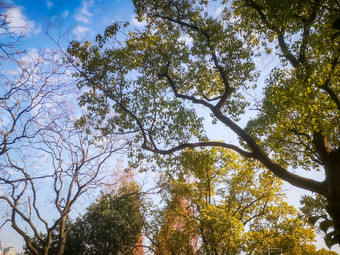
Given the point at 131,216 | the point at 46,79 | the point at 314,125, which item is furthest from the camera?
the point at 131,216

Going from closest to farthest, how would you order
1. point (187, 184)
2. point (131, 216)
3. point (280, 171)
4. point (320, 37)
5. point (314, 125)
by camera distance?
1. point (320, 37)
2. point (314, 125)
3. point (280, 171)
4. point (187, 184)
5. point (131, 216)

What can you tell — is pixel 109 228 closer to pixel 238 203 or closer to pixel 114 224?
pixel 114 224

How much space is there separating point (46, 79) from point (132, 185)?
9.87 metres

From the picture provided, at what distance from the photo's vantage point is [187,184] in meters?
12.2

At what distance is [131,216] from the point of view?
14.8 meters

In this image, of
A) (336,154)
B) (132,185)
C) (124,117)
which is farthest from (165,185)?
(336,154)

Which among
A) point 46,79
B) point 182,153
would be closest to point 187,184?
point 182,153

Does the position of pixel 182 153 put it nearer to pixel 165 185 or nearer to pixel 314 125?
pixel 314 125

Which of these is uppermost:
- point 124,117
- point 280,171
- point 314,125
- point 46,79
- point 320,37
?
point 46,79

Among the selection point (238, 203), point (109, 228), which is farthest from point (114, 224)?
point (238, 203)

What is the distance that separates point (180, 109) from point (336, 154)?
4975mm

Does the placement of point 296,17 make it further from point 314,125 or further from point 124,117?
point 124,117

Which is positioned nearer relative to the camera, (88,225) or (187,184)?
(187,184)

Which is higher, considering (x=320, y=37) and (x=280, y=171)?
(x=320, y=37)
